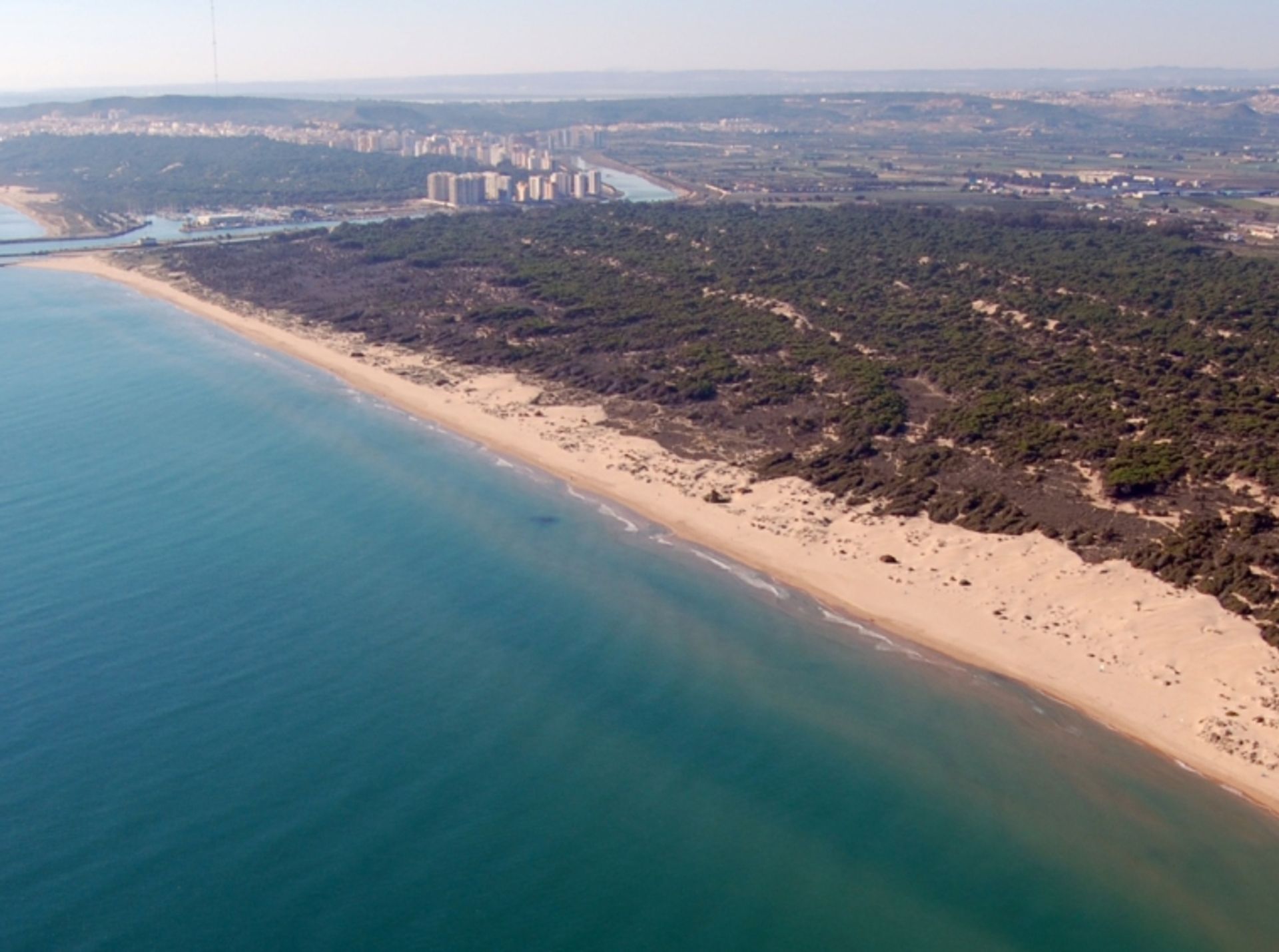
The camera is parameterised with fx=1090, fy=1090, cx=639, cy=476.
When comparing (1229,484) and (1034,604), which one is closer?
(1034,604)

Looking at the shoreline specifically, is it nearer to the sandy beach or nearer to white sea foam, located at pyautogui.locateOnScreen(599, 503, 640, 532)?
white sea foam, located at pyautogui.locateOnScreen(599, 503, 640, 532)

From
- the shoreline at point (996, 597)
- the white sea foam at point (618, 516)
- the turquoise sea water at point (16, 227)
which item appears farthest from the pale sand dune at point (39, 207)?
the white sea foam at point (618, 516)

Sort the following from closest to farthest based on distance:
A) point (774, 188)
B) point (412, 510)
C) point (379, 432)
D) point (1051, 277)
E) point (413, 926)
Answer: point (413, 926) → point (412, 510) → point (379, 432) → point (1051, 277) → point (774, 188)

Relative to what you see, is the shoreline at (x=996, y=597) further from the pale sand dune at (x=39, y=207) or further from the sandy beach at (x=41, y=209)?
the pale sand dune at (x=39, y=207)

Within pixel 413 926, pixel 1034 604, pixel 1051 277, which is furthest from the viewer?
pixel 1051 277

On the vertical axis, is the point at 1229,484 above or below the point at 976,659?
above

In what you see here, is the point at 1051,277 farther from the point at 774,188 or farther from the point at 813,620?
the point at 774,188

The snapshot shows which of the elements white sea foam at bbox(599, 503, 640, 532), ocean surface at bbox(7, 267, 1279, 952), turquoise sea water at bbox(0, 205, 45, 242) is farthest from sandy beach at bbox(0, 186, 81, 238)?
white sea foam at bbox(599, 503, 640, 532)

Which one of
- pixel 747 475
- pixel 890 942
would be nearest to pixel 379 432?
pixel 747 475
